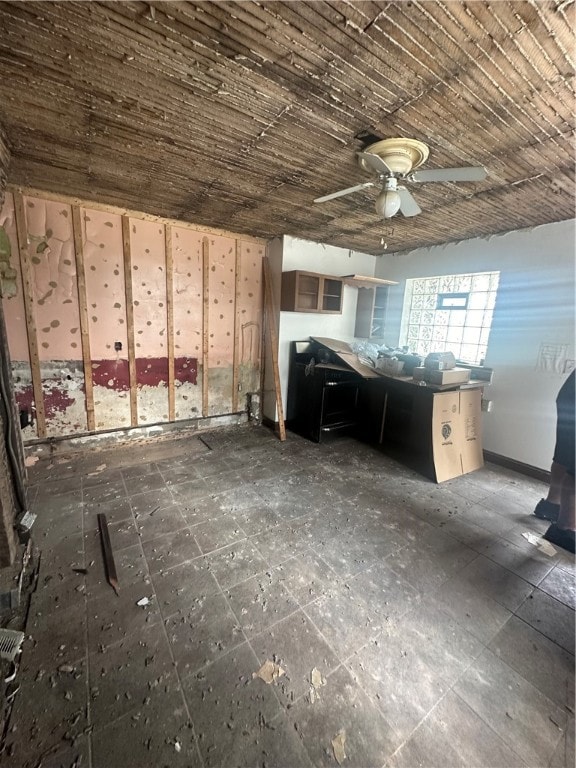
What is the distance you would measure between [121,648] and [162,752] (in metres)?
0.49

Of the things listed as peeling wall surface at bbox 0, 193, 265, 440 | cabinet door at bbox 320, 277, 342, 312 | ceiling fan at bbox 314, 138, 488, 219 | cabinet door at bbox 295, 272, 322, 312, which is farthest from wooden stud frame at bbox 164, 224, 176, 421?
ceiling fan at bbox 314, 138, 488, 219

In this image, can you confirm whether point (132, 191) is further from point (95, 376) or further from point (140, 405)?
point (140, 405)

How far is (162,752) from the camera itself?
3.68ft

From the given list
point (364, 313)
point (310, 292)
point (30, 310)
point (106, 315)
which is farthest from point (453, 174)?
point (30, 310)

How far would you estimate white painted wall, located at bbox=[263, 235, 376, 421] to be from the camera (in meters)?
4.22

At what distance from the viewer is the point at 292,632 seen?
159cm

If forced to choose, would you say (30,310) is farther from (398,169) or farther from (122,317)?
(398,169)

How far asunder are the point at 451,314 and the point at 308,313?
198cm

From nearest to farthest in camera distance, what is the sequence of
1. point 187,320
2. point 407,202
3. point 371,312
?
point 407,202, point 187,320, point 371,312

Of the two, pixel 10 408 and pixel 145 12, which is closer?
pixel 145 12

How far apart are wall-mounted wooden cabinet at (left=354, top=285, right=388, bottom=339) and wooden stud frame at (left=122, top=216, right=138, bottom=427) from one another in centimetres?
333

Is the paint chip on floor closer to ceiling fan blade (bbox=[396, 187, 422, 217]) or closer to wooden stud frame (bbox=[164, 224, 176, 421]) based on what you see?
ceiling fan blade (bbox=[396, 187, 422, 217])

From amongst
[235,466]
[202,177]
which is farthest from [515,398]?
[202,177]

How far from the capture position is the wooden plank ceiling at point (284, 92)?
3.79 feet
